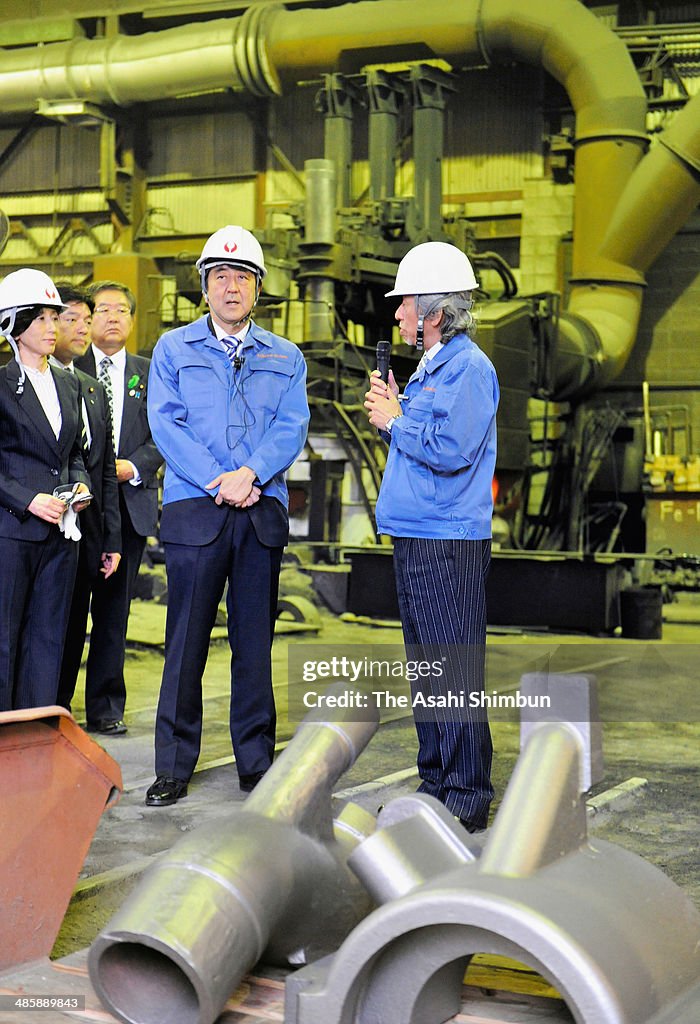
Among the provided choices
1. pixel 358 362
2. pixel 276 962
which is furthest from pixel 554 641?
pixel 276 962

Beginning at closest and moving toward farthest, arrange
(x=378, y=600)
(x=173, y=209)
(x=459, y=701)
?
(x=459, y=701)
(x=378, y=600)
(x=173, y=209)

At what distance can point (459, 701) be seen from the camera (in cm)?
321

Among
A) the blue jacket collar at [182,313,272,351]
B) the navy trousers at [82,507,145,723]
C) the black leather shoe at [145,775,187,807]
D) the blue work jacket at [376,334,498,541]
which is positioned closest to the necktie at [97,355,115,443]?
the navy trousers at [82,507,145,723]

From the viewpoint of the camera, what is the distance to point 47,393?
3.71 m

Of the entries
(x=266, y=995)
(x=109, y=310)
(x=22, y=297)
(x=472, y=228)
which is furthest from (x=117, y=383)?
(x=472, y=228)

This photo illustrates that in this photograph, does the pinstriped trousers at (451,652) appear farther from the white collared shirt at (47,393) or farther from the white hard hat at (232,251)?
the white collared shirt at (47,393)

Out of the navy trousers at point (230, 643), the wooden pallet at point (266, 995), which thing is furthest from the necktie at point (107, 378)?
the wooden pallet at point (266, 995)

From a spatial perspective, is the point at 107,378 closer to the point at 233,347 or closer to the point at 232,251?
the point at 233,347

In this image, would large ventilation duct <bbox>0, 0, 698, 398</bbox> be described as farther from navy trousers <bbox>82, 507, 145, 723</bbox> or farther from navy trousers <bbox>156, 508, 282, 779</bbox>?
navy trousers <bbox>156, 508, 282, 779</bbox>

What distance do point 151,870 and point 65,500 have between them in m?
2.06

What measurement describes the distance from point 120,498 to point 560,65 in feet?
29.1

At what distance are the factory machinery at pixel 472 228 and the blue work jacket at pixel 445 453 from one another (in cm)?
544

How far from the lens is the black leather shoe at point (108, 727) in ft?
14.7

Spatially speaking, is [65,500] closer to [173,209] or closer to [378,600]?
[378,600]
